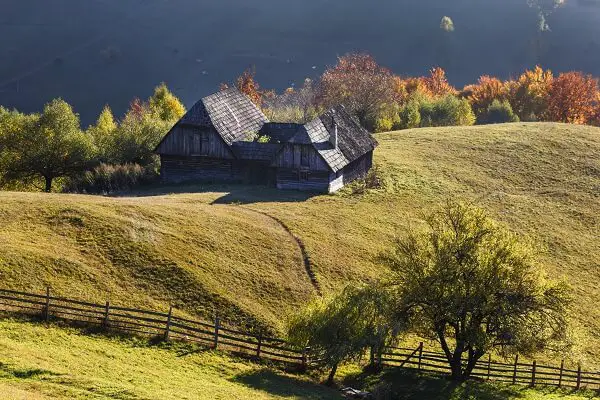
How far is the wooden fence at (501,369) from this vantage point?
3203cm

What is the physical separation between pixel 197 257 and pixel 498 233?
680 inches

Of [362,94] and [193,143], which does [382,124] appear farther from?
[193,143]

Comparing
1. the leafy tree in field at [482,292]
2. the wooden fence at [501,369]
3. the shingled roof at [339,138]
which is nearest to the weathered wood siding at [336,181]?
the shingled roof at [339,138]

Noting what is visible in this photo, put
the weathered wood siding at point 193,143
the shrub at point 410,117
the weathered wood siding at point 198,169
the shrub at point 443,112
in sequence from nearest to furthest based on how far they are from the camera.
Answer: the weathered wood siding at point 193,143 → the weathered wood siding at point 198,169 → the shrub at point 410,117 → the shrub at point 443,112

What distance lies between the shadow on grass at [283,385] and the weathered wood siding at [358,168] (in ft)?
98.1

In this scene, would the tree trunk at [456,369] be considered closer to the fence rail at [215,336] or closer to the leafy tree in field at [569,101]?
the fence rail at [215,336]

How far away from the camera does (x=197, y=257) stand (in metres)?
38.5

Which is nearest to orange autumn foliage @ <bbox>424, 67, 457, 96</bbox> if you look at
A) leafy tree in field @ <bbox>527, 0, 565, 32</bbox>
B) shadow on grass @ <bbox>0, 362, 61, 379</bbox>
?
leafy tree in field @ <bbox>527, 0, 565, 32</bbox>

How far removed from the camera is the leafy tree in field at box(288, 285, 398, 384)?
29016 millimetres

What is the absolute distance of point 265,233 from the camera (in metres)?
43.7

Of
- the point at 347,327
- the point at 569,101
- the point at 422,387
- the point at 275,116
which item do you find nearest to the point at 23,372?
the point at 347,327

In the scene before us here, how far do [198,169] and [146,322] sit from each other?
96.4 ft

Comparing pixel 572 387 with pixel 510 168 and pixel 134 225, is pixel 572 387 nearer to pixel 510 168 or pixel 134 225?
pixel 134 225

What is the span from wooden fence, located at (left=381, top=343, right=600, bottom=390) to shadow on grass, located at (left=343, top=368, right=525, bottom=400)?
0.63 metres
